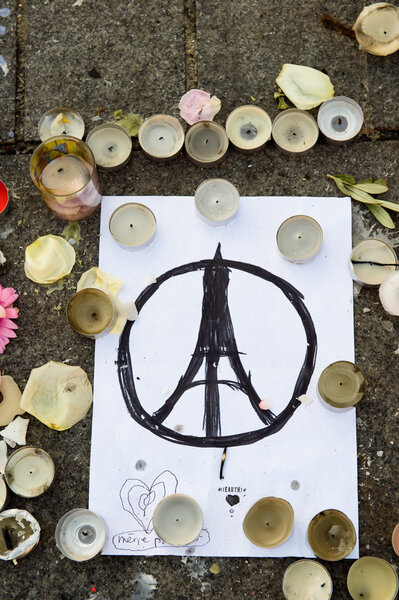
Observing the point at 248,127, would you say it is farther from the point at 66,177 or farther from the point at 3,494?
the point at 3,494

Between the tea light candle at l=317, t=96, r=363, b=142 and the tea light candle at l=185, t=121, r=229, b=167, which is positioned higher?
the tea light candle at l=317, t=96, r=363, b=142

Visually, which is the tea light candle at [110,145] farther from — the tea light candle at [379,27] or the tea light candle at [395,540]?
the tea light candle at [395,540]

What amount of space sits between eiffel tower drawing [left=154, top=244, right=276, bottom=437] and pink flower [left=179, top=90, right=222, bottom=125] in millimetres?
320

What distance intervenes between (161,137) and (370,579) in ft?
3.14

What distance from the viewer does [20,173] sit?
4.12 feet

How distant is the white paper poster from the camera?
1.16 meters

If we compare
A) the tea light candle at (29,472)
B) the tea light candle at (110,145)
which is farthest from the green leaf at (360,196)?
the tea light candle at (29,472)

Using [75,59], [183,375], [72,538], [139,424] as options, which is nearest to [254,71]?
[75,59]

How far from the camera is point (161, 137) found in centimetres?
125

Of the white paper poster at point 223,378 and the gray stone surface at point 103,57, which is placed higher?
the gray stone surface at point 103,57

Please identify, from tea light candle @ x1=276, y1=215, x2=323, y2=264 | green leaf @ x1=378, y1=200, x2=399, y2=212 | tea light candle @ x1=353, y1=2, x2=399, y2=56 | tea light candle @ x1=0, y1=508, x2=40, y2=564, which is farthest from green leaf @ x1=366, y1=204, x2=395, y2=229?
tea light candle @ x1=0, y1=508, x2=40, y2=564

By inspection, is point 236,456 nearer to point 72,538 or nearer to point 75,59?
point 72,538

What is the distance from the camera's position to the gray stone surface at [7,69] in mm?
1270

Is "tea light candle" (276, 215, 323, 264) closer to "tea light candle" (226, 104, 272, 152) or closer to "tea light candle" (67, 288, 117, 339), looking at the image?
"tea light candle" (226, 104, 272, 152)
